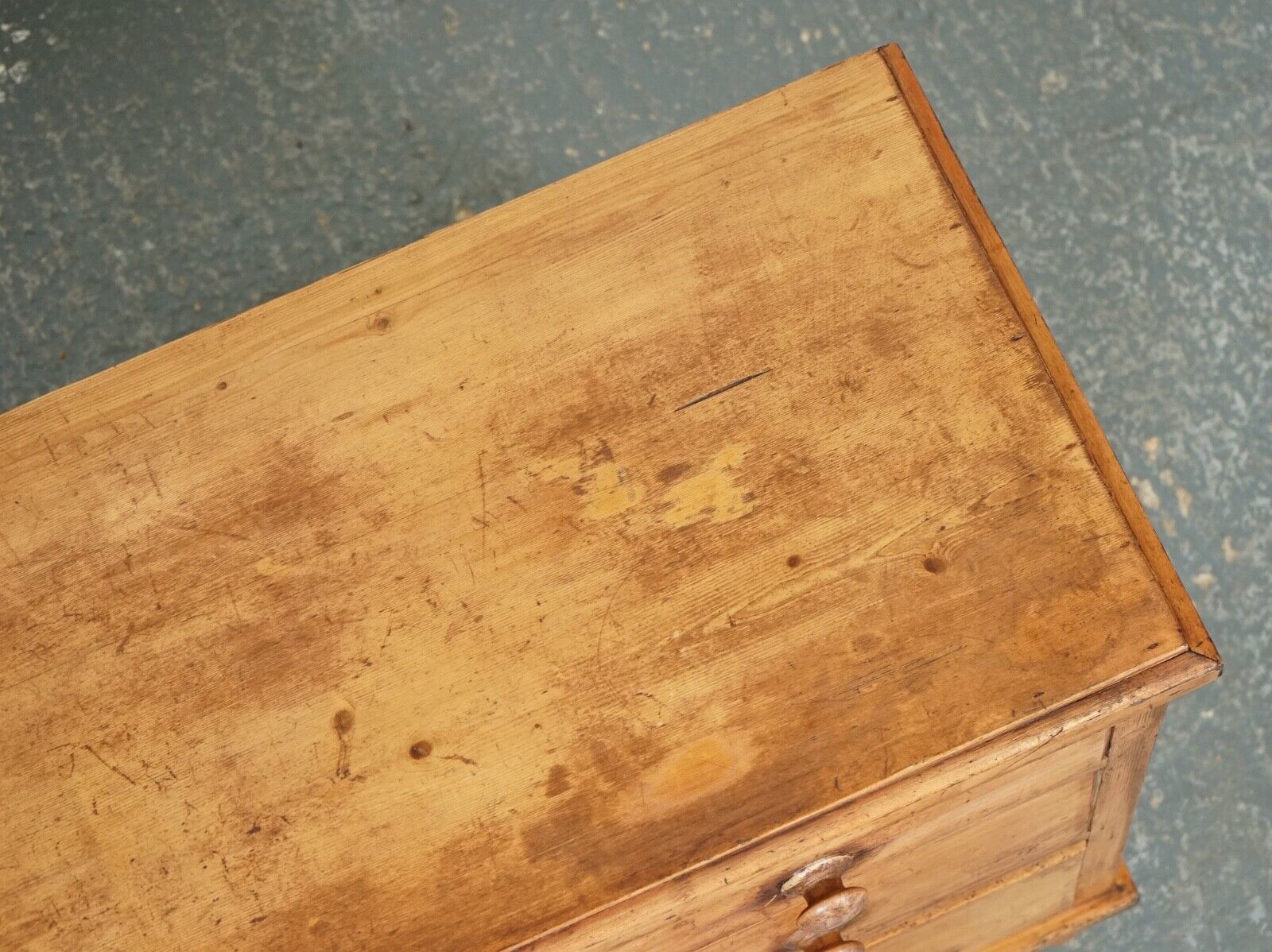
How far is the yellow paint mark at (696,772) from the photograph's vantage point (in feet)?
3.44

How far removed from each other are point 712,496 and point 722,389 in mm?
107

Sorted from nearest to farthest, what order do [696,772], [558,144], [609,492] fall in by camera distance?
[696,772] → [609,492] → [558,144]

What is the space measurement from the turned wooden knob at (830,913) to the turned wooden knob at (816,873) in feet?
0.06

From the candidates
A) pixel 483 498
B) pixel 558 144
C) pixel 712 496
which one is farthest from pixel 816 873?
pixel 558 144

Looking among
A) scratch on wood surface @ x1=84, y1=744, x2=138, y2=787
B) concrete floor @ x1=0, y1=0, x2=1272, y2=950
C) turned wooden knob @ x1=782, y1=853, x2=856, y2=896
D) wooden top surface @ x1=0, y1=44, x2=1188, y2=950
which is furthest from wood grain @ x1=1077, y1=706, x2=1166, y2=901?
scratch on wood surface @ x1=84, y1=744, x2=138, y2=787

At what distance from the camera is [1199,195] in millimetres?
1899

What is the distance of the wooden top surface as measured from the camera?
3.46 ft

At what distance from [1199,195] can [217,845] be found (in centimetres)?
162

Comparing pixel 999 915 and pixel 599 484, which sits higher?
pixel 599 484

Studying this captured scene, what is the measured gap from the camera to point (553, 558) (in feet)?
3.74

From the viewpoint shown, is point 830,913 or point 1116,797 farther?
point 1116,797

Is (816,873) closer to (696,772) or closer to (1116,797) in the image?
(696,772)

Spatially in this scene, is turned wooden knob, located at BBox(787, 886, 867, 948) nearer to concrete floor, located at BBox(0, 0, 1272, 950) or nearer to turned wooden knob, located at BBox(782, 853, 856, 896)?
turned wooden knob, located at BBox(782, 853, 856, 896)

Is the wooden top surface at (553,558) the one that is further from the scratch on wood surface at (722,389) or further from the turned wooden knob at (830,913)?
the turned wooden knob at (830,913)
